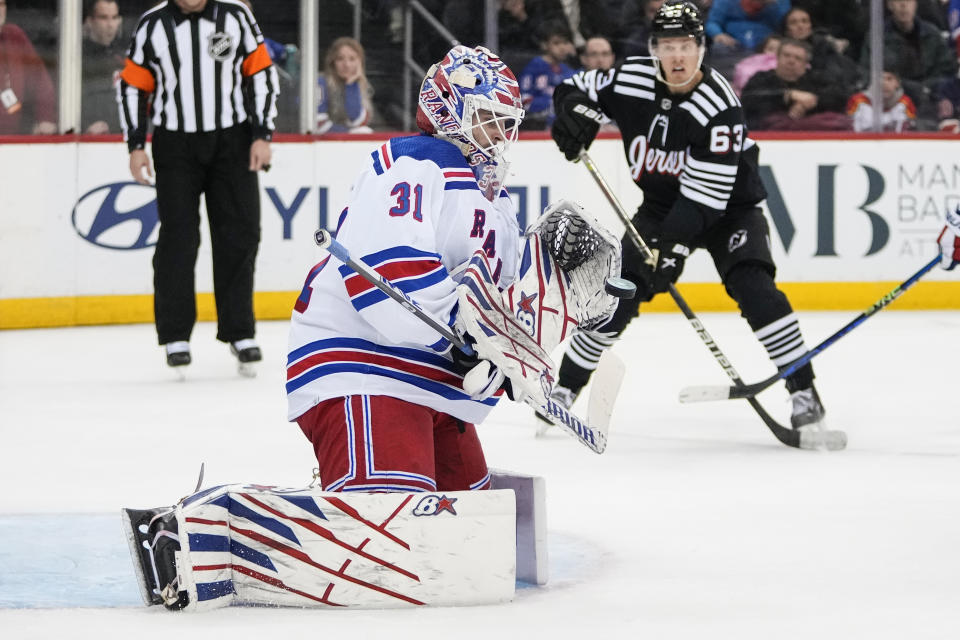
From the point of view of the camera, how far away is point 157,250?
4.95 metres

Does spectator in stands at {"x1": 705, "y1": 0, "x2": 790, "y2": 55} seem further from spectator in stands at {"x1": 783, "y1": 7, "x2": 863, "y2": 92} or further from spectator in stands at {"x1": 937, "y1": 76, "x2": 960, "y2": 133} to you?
spectator in stands at {"x1": 937, "y1": 76, "x2": 960, "y2": 133}

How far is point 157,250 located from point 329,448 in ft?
8.90

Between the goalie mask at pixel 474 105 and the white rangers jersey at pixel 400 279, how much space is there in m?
0.03

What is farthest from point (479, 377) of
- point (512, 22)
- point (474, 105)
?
point (512, 22)

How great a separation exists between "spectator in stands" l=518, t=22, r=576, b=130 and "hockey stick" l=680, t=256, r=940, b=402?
2881 millimetres

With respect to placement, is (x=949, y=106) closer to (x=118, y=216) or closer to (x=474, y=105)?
(x=118, y=216)

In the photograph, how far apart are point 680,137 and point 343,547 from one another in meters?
1.82

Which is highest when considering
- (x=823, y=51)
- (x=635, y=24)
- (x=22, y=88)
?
(x=635, y=24)

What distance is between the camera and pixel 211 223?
16.5ft

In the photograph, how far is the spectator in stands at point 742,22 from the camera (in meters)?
6.79

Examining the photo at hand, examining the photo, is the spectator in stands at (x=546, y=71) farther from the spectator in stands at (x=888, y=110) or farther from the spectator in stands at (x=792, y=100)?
the spectator in stands at (x=888, y=110)

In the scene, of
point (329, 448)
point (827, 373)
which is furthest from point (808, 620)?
point (827, 373)

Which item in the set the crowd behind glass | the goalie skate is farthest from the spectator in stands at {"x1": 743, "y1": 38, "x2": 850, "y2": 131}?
the goalie skate

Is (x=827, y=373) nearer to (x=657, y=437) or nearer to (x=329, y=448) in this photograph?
(x=657, y=437)
